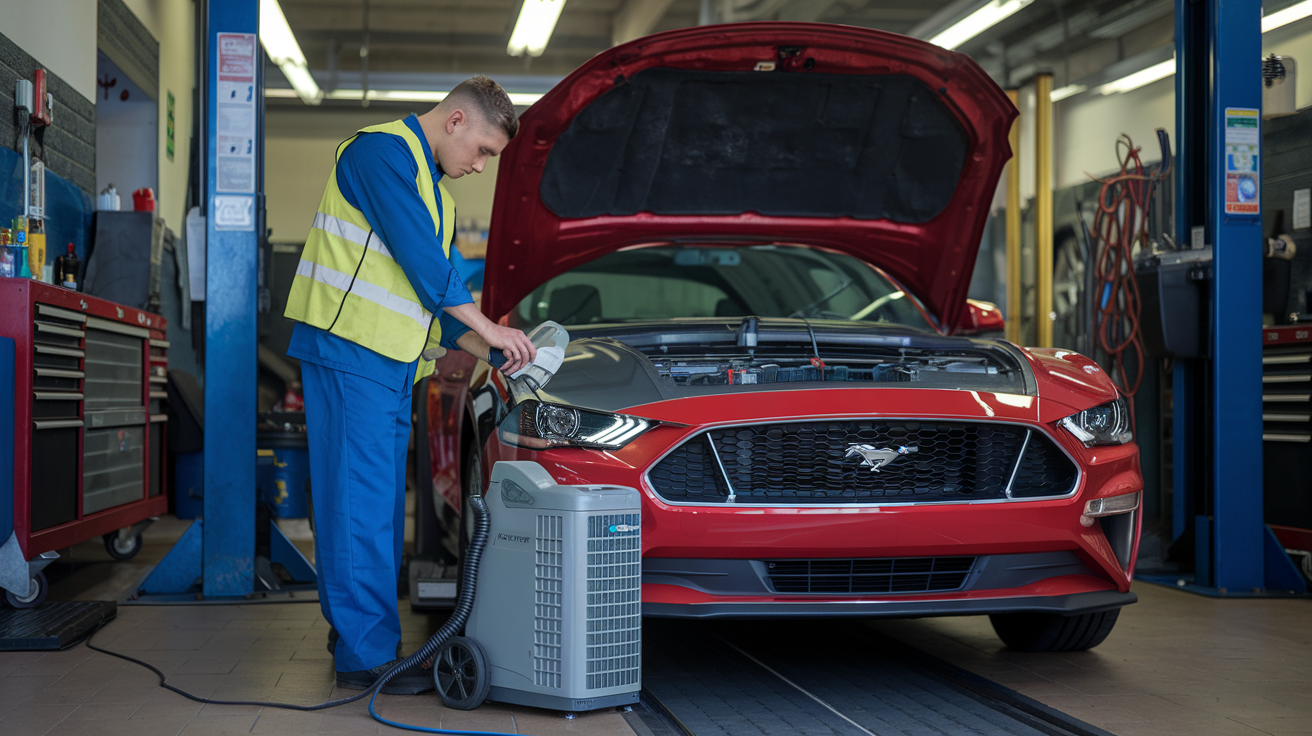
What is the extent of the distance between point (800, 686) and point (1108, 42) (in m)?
8.47

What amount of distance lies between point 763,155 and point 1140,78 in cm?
692

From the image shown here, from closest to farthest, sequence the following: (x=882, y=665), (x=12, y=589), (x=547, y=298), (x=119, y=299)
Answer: (x=882, y=665) < (x=12, y=589) < (x=547, y=298) < (x=119, y=299)

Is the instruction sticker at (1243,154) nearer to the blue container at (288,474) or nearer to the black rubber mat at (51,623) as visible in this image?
the blue container at (288,474)

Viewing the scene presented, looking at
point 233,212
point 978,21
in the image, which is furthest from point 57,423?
point 978,21

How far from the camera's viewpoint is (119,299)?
17.7ft

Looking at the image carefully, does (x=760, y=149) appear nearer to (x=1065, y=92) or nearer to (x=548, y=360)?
(x=548, y=360)

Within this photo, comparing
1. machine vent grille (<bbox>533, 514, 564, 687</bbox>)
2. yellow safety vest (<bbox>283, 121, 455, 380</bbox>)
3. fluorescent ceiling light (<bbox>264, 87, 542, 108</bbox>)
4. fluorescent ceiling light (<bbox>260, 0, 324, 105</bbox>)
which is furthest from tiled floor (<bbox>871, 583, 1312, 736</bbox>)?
fluorescent ceiling light (<bbox>264, 87, 542, 108</bbox>)

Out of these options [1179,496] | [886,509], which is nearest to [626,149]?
[886,509]

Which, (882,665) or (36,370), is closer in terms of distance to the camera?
(882,665)

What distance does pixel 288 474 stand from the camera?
516 centimetres

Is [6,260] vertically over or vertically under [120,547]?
over

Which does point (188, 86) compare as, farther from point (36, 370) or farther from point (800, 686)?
point (800, 686)

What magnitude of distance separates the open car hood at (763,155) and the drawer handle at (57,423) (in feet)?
4.63

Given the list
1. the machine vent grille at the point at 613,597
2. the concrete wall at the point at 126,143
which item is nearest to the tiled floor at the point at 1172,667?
the machine vent grille at the point at 613,597
